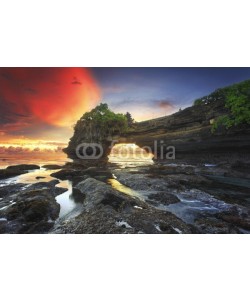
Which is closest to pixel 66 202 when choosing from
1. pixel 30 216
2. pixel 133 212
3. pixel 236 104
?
pixel 30 216

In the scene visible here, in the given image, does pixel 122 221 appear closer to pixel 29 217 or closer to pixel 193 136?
pixel 29 217

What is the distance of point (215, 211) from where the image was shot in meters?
8.32

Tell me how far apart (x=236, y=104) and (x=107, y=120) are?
20.9 meters

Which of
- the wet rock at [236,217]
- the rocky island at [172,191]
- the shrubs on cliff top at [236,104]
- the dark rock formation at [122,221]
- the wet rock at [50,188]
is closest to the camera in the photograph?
the dark rock formation at [122,221]

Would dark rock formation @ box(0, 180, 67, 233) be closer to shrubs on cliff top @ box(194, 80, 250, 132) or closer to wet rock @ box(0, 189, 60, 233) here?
wet rock @ box(0, 189, 60, 233)

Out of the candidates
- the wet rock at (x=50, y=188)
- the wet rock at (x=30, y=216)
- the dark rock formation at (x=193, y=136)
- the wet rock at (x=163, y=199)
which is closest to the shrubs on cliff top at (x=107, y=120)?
the dark rock formation at (x=193, y=136)

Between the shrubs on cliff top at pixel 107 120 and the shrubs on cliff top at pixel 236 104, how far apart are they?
1668 centimetres

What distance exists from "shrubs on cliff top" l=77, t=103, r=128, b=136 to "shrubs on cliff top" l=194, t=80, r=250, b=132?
16.7 metres

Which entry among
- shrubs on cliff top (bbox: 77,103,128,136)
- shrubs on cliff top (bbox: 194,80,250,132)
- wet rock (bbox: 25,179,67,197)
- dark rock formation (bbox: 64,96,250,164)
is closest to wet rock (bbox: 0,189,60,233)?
wet rock (bbox: 25,179,67,197)

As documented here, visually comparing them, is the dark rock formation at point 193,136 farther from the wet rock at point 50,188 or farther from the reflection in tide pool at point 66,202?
the wet rock at point 50,188

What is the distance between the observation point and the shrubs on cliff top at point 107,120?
33.4 metres

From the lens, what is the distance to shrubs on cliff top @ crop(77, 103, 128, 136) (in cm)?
3344

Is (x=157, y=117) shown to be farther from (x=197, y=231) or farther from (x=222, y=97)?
(x=197, y=231)

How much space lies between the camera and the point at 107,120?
33.9 metres
